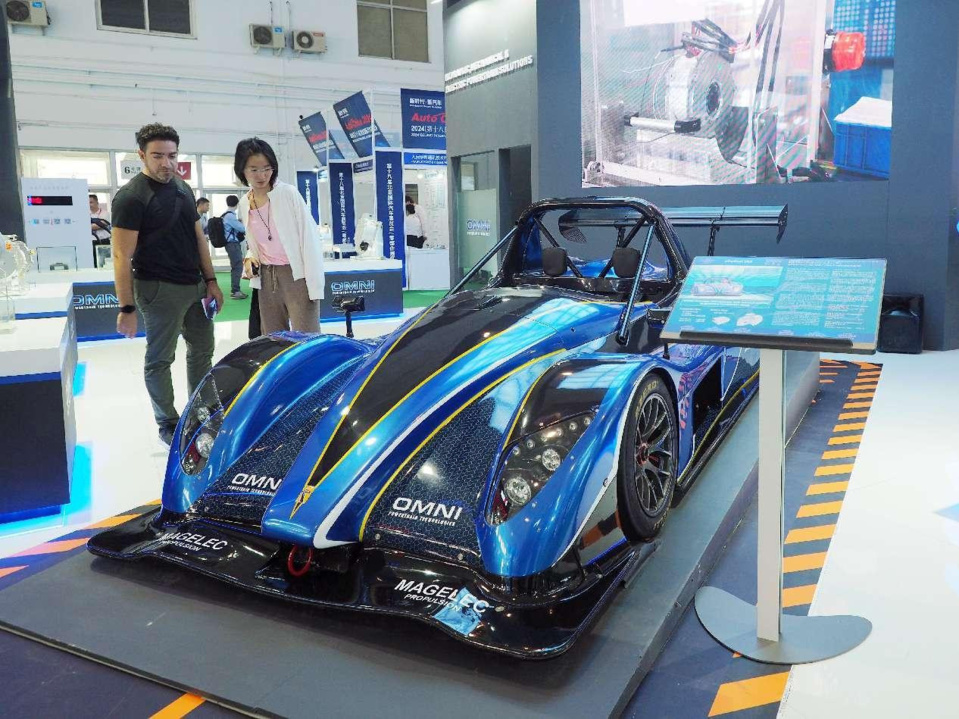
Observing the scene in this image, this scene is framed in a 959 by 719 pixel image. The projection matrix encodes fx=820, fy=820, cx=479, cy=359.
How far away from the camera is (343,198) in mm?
13281

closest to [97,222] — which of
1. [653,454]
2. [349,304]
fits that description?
[349,304]

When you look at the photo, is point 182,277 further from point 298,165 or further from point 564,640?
point 298,165

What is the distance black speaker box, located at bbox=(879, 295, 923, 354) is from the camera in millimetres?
6832

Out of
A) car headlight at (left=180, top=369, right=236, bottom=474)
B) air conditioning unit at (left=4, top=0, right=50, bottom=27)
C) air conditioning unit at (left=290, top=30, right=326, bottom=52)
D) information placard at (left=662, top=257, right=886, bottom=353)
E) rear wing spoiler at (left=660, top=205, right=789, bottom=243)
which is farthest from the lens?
air conditioning unit at (left=290, top=30, right=326, bottom=52)

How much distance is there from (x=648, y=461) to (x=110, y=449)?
3.10m

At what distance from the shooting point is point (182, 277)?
4.04 metres

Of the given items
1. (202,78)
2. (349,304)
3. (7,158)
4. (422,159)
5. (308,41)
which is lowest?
(349,304)

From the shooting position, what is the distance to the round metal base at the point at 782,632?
2.25 m

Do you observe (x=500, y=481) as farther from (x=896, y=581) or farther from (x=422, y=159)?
(x=422, y=159)

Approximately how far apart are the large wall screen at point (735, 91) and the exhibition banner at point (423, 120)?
4.86 m

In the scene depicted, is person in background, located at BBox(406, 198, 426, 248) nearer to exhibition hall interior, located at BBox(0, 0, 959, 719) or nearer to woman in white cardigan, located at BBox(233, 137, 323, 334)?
exhibition hall interior, located at BBox(0, 0, 959, 719)

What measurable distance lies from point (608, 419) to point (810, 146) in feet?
20.3

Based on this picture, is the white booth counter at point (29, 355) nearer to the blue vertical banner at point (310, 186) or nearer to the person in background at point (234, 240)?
the person in background at point (234, 240)

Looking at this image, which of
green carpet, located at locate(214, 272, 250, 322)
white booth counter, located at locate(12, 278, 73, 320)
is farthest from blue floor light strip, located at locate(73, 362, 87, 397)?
green carpet, located at locate(214, 272, 250, 322)
